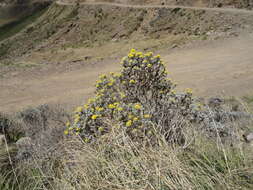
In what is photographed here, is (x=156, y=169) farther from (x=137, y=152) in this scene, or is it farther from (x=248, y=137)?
(x=248, y=137)

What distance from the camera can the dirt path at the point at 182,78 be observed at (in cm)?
852

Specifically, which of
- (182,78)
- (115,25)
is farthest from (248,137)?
(115,25)

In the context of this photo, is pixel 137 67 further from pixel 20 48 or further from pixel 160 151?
pixel 20 48

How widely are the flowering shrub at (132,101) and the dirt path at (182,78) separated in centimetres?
439

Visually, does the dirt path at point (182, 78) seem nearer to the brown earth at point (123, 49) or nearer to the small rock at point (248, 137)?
the brown earth at point (123, 49)

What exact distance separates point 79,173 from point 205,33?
1829 centimetres

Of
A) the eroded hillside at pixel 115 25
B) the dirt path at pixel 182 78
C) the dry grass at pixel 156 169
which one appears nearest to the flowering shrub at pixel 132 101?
the dry grass at pixel 156 169

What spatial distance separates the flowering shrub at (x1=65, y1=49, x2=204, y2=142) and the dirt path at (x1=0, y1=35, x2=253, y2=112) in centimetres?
439

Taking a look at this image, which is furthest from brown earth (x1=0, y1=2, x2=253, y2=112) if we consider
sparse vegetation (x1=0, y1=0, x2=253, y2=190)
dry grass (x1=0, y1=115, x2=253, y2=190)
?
dry grass (x1=0, y1=115, x2=253, y2=190)

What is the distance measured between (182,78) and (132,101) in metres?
6.63

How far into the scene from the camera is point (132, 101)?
3.36 metres

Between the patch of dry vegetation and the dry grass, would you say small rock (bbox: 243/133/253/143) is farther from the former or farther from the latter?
the dry grass

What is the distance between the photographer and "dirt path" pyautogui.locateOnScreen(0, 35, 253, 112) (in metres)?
8.52

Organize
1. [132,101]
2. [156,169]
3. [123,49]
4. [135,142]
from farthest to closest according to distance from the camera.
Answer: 1. [123,49]
2. [132,101]
3. [135,142]
4. [156,169]
